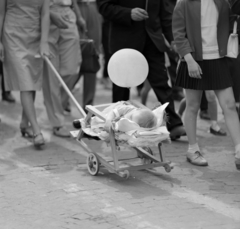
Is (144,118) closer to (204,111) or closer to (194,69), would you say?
(194,69)

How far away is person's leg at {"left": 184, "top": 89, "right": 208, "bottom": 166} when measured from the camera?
559cm

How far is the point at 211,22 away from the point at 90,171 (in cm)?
170

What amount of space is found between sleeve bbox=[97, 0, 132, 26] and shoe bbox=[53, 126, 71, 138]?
4.79ft

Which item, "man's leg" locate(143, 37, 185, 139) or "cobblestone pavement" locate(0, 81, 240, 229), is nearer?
"cobblestone pavement" locate(0, 81, 240, 229)

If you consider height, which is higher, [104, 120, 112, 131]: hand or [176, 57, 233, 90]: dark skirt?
[176, 57, 233, 90]: dark skirt

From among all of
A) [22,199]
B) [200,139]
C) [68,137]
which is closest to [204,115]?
[200,139]

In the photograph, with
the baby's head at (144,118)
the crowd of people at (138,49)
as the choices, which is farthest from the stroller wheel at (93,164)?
the crowd of people at (138,49)

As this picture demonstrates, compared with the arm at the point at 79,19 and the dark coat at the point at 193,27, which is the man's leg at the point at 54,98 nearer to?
the arm at the point at 79,19

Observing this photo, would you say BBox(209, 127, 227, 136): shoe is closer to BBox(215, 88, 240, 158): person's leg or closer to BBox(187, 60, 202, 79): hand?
BBox(215, 88, 240, 158): person's leg

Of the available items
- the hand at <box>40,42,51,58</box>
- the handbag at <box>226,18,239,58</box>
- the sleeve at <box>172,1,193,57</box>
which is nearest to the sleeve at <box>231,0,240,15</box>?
the handbag at <box>226,18,239,58</box>

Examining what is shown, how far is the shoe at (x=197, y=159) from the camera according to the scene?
565 cm

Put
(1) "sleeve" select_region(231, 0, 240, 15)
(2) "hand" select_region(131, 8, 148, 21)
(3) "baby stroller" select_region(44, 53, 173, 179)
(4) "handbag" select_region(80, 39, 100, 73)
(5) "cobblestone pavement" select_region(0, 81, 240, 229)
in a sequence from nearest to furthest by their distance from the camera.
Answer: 1. (5) "cobblestone pavement" select_region(0, 81, 240, 229)
2. (3) "baby stroller" select_region(44, 53, 173, 179)
3. (1) "sleeve" select_region(231, 0, 240, 15)
4. (2) "hand" select_region(131, 8, 148, 21)
5. (4) "handbag" select_region(80, 39, 100, 73)

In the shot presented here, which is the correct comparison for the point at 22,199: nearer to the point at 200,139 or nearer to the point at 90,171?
the point at 90,171

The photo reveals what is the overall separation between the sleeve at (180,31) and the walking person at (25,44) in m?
1.61
